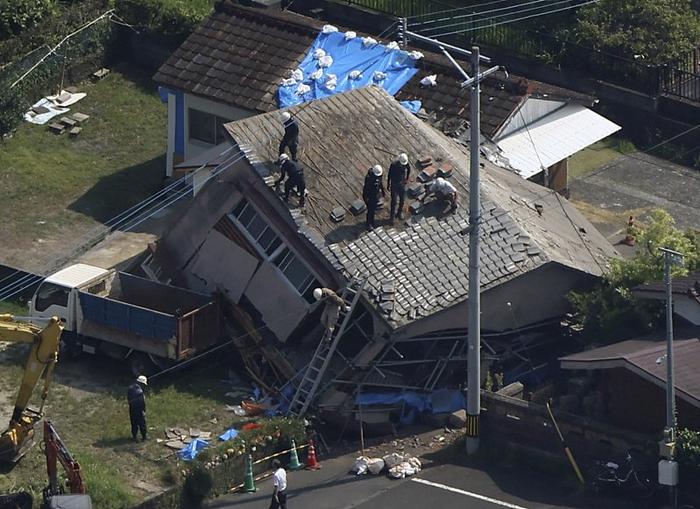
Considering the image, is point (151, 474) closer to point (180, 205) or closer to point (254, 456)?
point (254, 456)

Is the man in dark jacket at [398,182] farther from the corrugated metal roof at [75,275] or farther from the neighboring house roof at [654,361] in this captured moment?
the corrugated metal roof at [75,275]

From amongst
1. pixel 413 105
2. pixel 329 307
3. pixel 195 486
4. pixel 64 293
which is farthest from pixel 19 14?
pixel 195 486

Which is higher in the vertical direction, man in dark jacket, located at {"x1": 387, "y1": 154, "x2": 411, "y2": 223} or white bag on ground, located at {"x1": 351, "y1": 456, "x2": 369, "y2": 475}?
man in dark jacket, located at {"x1": 387, "y1": 154, "x2": 411, "y2": 223}

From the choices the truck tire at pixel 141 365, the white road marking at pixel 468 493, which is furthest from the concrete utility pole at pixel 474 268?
the truck tire at pixel 141 365

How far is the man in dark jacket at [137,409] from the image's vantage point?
34469 mm

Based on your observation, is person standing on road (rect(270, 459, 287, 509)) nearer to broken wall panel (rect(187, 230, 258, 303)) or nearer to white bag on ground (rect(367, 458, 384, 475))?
white bag on ground (rect(367, 458, 384, 475))

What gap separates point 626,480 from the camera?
32.5 m

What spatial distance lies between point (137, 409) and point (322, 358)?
4.02m

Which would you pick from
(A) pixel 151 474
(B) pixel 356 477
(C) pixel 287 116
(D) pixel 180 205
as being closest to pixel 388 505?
(B) pixel 356 477

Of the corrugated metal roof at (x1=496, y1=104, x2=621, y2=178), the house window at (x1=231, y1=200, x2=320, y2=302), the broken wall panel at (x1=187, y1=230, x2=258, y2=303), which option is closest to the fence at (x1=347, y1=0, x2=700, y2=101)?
the corrugated metal roof at (x1=496, y1=104, x2=621, y2=178)

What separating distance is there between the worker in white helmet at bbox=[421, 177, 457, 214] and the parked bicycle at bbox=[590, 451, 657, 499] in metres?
7.34

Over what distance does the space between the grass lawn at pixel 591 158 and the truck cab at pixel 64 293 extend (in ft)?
46.1

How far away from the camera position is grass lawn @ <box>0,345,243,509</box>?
33.3m

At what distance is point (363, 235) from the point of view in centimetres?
3731
